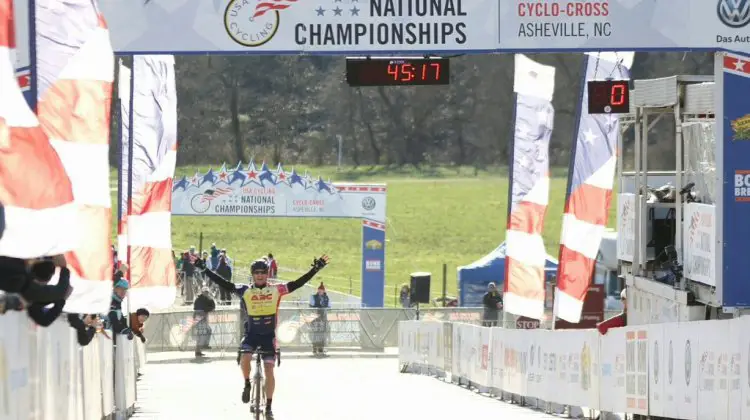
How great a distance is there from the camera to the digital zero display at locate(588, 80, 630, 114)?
790 inches

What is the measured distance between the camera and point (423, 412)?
18328mm

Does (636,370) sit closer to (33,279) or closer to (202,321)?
(33,279)

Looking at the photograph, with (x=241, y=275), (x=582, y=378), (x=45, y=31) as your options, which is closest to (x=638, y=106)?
(x=582, y=378)

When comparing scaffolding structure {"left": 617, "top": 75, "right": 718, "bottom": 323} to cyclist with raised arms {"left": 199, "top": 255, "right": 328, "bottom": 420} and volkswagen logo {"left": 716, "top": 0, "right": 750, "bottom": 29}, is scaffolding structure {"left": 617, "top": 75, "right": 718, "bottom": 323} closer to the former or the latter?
volkswagen logo {"left": 716, "top": 0, "right": 750, "bottom": 29}

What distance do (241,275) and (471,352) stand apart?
1115 inches

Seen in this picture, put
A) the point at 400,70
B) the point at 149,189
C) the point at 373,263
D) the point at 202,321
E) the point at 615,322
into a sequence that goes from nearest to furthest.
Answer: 1. the point at 400,70
2. the point at 615,322
3. the point at 149,189
4. the point at 202,321
5. the point at 373,263

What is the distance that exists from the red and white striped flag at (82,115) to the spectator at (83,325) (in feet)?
0.54

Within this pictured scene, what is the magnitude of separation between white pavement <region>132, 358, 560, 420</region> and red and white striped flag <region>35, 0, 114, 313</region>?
216 inches

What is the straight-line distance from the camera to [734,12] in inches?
685

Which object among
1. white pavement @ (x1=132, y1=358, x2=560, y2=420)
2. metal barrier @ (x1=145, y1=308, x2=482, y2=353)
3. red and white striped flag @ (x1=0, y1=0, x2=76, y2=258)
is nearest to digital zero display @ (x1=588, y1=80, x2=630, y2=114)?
white pavement @ (x1=132, y1=358, x2=560, y2=420)

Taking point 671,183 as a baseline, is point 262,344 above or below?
below

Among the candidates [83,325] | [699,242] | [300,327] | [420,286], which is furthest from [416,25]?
[420,286]

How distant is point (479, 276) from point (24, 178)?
33.1 metres

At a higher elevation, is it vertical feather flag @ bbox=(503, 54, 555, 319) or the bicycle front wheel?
vertical feather flag @ bbox=(503, 54, 555, 319)
